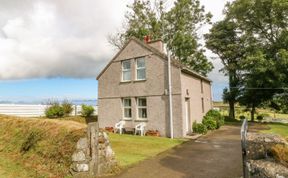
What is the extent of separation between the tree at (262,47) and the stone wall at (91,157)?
23698 mm

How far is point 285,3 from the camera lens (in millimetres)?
26656

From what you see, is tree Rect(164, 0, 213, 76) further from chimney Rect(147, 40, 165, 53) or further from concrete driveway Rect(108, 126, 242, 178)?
concrete driveway Rect(108, 126, 242, 178)

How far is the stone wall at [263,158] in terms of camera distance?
5.05m

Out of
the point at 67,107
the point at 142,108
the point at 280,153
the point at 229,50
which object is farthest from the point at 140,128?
the point at 229,50

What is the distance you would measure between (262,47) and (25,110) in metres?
27.9

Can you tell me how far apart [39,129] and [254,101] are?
29.9 m

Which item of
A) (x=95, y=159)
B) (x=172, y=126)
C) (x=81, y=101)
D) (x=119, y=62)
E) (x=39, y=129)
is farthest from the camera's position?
(x=81, y=101)

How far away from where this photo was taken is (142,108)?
1916cm

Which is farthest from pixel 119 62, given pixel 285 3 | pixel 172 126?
pixel 285 3

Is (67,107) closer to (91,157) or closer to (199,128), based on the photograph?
(199,128)

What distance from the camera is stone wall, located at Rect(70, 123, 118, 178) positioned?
827 cm

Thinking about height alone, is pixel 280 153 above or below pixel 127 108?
below

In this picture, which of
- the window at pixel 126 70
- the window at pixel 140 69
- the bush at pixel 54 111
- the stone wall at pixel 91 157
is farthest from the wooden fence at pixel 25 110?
the stone wall at pixel 91 157

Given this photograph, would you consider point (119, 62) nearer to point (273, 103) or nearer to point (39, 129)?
point (39, 129)
